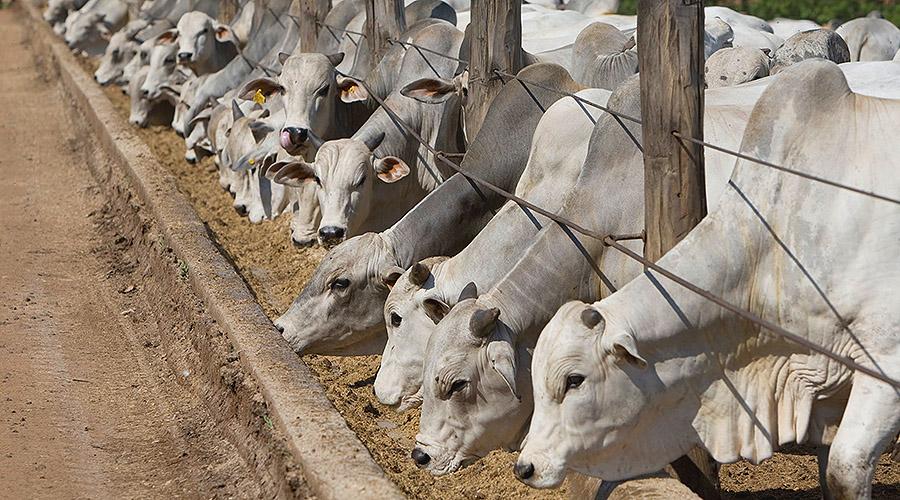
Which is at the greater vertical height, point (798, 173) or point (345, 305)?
point (798, 173)

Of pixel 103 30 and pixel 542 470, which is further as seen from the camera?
pixel 103 30

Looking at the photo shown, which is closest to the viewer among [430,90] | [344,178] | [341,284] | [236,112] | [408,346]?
[408,346]

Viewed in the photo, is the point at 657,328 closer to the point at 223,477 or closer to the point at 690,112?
the point at 690,112

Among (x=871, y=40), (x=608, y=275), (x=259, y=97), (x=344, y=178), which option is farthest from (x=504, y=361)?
(x=871, y=40)

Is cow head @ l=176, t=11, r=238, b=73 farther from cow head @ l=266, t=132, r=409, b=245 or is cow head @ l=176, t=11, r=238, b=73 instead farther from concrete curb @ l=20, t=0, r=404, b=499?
cow head @ l=266, t=132, r=409, b=245

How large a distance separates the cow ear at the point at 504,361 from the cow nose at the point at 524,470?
592mm

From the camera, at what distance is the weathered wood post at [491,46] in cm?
664

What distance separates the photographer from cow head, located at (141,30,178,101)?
13117 millimetres

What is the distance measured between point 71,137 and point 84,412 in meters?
8.15

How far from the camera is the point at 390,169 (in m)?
7.15

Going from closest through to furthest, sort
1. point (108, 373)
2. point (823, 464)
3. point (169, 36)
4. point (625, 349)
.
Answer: point (625, 349)
point (823, 464)
point (108, 373)
point (169, 36)

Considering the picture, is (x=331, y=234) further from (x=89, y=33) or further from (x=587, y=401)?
(x=89, y=33)

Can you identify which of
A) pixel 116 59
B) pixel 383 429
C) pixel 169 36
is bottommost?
pixel 116 59

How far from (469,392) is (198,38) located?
849 cm
